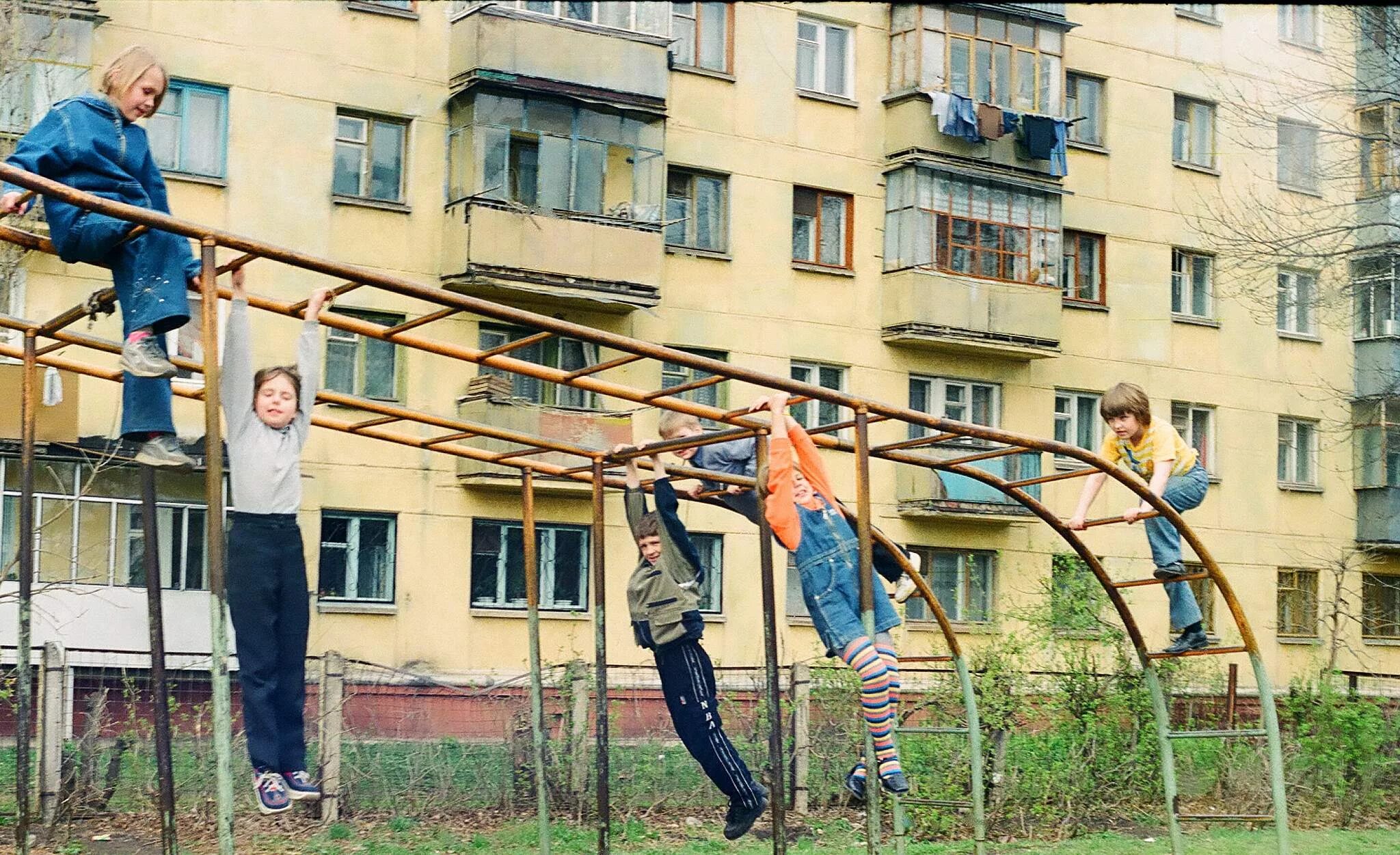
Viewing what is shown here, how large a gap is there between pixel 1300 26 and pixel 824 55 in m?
11.9

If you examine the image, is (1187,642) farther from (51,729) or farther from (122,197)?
(51,729)

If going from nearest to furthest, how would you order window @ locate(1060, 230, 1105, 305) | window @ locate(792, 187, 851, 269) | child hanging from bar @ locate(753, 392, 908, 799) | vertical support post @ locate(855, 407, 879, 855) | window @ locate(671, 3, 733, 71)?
1. vertical support post @ locate(855, 407, 879, 855)
2. child hanging from bar @ locate(753, 392, 908, 799)
3. window @ locate(671, 3, 733, 71)
4. window @ locate(792, 187, 851, 269)
5. window @ locate(1060, 230, 1105, 305)

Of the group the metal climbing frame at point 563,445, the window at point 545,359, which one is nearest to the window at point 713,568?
the window at point 545,359

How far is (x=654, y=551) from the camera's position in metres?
9.88

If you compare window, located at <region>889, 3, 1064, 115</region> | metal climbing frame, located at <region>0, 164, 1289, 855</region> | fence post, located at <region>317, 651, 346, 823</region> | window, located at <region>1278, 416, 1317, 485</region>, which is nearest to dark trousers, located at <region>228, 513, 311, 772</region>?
metal climbing frame, located at <region>0, 164, 1289, 855</region>

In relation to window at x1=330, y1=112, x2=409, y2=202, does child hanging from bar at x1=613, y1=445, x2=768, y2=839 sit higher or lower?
lower

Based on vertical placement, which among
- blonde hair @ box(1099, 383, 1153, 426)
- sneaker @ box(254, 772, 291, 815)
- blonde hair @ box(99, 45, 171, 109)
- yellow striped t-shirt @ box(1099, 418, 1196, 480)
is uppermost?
blonde hair @ box(99, 45, 171, 109)

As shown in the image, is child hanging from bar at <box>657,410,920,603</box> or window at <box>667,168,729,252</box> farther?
window at <box>667,168,729,252</box>

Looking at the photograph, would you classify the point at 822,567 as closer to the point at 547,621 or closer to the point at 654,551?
the point at 654,551

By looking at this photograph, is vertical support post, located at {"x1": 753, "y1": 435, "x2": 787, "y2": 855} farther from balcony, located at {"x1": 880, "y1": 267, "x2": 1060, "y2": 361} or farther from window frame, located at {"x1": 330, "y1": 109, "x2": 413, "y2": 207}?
balcony, located at {"x1": 880, "y1": 267, "x2": 1060, "y2": 361}

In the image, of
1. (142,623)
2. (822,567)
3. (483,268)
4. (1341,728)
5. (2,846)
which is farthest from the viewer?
(483,268)

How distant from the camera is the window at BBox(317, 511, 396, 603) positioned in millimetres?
22797

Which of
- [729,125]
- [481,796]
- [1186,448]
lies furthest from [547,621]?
[1186,448]

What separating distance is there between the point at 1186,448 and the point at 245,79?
15527mm
